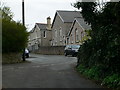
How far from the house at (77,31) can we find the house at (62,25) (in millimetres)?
3297

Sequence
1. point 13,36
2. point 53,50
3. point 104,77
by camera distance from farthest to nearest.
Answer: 1. point 53,50
2. point 13,36
3. point 104,77

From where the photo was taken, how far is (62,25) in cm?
5897

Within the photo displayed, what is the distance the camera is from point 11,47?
24844 mm

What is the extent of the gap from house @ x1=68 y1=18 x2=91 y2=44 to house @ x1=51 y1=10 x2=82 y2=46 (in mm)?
3297

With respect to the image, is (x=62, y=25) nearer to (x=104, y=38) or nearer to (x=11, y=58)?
(x=11, y=58)

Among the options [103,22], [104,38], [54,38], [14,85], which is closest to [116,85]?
[104,38]

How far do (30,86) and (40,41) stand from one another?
60.2 meters

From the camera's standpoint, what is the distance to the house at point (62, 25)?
58.0m

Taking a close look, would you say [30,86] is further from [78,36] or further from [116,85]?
[78,36]

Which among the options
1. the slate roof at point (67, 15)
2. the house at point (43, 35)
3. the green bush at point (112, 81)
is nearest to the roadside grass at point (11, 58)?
the green bush at point (112, 81)

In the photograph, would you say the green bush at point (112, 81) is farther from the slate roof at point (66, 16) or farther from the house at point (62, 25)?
the slate roof at point (66, 16)

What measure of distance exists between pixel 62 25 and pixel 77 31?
8641mm

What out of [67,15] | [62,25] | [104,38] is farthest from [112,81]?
[67,15]

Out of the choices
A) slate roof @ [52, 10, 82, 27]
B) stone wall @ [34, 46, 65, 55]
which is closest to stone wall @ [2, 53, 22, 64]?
stone wall @ [34, 46, 65, 55]
